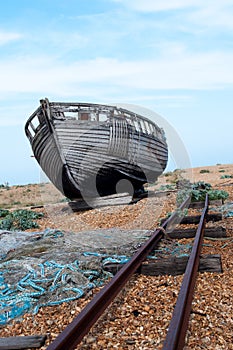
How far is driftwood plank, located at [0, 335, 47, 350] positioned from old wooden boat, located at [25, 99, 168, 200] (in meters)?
8.20

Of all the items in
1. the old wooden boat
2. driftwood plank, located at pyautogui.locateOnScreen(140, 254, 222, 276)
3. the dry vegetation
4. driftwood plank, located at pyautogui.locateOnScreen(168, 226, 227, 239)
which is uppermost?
the old wooden boat

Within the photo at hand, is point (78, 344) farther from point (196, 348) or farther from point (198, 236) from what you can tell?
point (198, 236)

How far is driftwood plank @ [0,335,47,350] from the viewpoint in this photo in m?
3.20

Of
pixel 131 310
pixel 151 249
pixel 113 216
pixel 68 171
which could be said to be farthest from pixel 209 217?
pixel 131 310

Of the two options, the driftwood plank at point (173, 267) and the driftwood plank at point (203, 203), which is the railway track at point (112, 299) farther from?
the driftwood plank at point (203, 203)

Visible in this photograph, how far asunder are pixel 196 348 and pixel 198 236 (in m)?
3.13

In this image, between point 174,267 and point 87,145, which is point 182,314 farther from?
point 87,145

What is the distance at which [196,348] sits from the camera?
303 centimetres

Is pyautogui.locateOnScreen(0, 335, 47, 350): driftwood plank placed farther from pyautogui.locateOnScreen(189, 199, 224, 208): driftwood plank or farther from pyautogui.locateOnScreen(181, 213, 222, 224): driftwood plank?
pyautogui.locateOnScreen(189, 199, 224, 208): driftwood plank

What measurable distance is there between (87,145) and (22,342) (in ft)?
28.1

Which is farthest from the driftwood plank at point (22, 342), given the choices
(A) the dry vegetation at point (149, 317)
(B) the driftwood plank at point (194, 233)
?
(B) the driftwood plank at point (194, 233)

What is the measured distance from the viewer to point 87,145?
11562mm

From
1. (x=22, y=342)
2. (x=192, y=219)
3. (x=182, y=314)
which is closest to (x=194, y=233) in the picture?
(x=192, y=219)

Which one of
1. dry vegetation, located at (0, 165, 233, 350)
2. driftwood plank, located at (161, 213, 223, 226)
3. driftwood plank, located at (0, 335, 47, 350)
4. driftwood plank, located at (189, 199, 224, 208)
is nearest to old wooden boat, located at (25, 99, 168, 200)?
driftwood plank, located at (189, 199, 224, 208)
